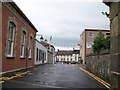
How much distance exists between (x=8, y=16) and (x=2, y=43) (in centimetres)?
254

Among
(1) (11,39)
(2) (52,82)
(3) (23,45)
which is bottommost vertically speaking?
(2) (52,82)

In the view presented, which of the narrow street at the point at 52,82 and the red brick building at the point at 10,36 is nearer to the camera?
the narrow street at the point at 52,82

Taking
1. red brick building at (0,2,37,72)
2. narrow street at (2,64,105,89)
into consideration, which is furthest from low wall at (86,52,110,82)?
red brick building at (0,2,37,72)

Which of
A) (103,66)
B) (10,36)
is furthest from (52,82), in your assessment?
(10,36)

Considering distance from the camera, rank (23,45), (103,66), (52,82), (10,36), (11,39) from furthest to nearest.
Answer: (23,45), (11,39), (10,36), (103,66), (52,82)

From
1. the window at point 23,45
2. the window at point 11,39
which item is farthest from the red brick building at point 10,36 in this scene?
the window at point 23,45

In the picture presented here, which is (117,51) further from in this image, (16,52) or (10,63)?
(16,52)

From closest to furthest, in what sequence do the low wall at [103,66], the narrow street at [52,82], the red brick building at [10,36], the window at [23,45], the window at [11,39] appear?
the narrow street at [52,82] → the low wall at [103,66] → the red brick building at [10,36] → the window at [11,39] → the window at [23,45]

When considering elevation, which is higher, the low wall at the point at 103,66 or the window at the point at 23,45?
the window at the point at 23,45

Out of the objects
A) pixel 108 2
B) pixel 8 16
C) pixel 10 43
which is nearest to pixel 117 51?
pixel 108 2

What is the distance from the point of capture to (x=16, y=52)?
76.3ft

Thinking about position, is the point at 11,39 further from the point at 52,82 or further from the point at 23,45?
the point at 52,82

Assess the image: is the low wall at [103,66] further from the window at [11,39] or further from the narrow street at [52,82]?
the window at [11,39]

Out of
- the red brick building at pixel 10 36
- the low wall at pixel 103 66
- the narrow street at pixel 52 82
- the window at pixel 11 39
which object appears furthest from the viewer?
the window at pixel 11 39
